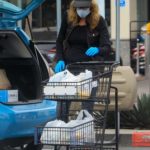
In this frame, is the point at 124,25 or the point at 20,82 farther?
the point at 124,25

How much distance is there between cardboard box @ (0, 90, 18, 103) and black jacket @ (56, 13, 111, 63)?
29.5 inches

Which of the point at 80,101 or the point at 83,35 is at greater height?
the point at 83,35

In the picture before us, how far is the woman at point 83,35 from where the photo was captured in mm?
6260

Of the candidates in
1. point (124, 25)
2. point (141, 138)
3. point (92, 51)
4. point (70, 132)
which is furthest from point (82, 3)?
point (124, 25)

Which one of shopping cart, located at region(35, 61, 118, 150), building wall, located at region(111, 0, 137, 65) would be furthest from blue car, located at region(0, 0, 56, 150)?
building wall, located at region(111, 0, 137, 65)

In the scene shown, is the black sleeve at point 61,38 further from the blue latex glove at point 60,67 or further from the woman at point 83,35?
the blue latex glove at point 60,67

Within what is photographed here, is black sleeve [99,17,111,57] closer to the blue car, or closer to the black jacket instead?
the black jacket

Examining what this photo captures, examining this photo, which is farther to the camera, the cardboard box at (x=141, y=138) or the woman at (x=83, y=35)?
the cardboard box at (x=141, y=138)

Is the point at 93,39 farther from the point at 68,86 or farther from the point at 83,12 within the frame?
the point at 68,86

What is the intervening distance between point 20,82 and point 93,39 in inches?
36.2

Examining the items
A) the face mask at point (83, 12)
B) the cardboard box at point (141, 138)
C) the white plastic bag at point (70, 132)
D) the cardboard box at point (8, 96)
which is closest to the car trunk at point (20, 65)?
the cardboard box at point (8, 96)

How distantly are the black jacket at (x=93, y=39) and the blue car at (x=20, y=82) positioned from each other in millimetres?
249

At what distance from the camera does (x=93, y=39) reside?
644 cm

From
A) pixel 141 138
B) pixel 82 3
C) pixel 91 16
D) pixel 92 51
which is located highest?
pixel 82 3
